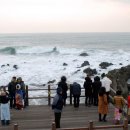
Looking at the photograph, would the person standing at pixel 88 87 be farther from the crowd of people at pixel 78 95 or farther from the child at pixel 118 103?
the child at pixel 118 103

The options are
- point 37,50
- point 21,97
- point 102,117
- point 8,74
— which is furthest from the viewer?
point 37,50

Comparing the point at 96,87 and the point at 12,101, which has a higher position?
the point at 96,87

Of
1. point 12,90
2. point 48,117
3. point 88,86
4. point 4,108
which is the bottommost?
point 48,117

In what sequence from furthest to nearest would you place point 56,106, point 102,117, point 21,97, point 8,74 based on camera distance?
point 8,74 < point 21,97 < point 102,117 < point 56,106

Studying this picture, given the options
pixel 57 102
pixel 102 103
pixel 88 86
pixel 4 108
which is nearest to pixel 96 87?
pixel 88 86

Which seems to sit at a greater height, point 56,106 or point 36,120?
point 56,106

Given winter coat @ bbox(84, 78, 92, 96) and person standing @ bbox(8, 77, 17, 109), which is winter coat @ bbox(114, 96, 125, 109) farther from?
person standing @ bbox(8, 77, 17, 109)

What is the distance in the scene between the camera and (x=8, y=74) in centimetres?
4712

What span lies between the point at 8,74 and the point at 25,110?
30.2 meters

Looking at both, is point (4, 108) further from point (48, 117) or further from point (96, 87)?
point (96, 87)

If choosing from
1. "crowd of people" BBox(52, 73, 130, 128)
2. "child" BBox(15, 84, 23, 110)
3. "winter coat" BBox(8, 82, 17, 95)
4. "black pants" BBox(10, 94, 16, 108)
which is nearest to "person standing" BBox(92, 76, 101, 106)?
"crowd of people" BBox(52, 73, 130, 128)

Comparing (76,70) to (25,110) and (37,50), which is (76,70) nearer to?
(25,110)

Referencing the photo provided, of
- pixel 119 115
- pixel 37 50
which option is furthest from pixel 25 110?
pixel 37 50

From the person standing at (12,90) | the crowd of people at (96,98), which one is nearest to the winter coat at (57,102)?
the crowd of people at (96,98)
